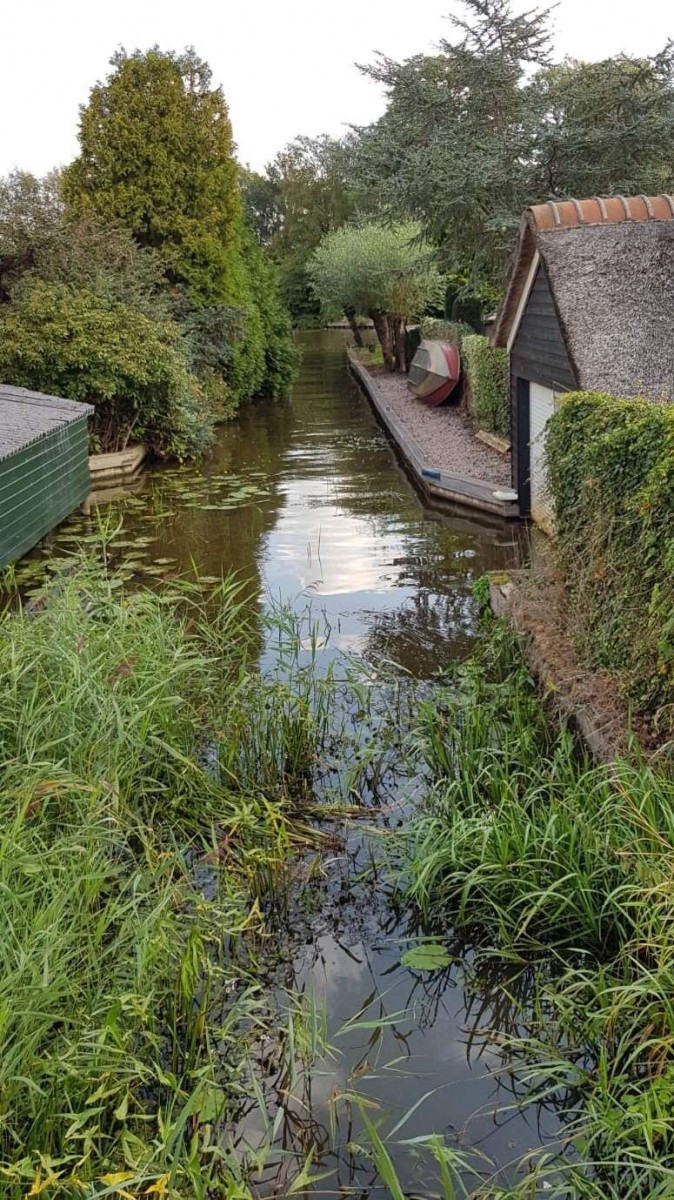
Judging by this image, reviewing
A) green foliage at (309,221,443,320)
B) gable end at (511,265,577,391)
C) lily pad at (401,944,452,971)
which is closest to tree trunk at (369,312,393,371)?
green foliage at (309,221,443,320)

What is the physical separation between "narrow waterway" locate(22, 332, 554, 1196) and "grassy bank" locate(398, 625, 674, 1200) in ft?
0.65

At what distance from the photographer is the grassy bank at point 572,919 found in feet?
9.78

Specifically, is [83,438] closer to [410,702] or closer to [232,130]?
[410,702]

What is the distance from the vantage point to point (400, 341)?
96.1 ft

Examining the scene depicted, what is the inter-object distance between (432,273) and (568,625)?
2460cm

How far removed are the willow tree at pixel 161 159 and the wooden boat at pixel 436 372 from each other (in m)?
5.32

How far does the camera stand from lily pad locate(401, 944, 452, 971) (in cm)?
416

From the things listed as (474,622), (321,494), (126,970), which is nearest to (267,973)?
(126,970)

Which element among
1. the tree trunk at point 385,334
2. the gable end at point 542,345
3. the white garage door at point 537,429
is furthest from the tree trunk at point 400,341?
the white garage door at point 537,429

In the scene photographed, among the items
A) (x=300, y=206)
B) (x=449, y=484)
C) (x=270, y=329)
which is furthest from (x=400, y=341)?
(x=300, y=206)

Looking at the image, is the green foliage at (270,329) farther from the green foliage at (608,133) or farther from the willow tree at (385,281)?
the green foliage at (608,133)

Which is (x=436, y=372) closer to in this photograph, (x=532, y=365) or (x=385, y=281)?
(x=385, y=281)

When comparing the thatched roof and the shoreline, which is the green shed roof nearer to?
the shoreline

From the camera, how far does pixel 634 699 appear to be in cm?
515
